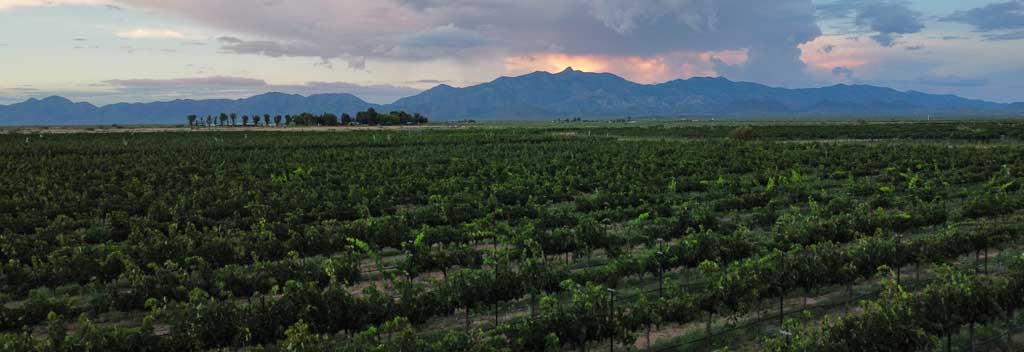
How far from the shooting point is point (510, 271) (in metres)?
11.4

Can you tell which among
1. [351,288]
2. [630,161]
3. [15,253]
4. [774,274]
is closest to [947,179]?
[630,161]

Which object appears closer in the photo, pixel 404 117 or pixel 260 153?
pixel 260 153

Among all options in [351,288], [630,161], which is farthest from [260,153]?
[351,288]

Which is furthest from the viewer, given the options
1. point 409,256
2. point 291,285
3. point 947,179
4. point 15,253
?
point 947,179

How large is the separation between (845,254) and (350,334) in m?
10.1

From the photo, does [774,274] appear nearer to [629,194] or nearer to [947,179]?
[629,194]

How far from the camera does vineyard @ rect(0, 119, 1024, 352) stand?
8.97m

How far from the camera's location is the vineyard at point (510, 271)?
29.4ft

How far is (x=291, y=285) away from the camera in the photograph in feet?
32.8

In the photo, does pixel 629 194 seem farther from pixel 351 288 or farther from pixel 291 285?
pixel 291 285

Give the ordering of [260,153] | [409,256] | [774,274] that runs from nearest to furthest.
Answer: [774,274]
[409,256]
[260,153]

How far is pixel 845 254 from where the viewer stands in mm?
12023

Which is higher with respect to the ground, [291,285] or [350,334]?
[291,285]

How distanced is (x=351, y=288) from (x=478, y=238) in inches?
188
